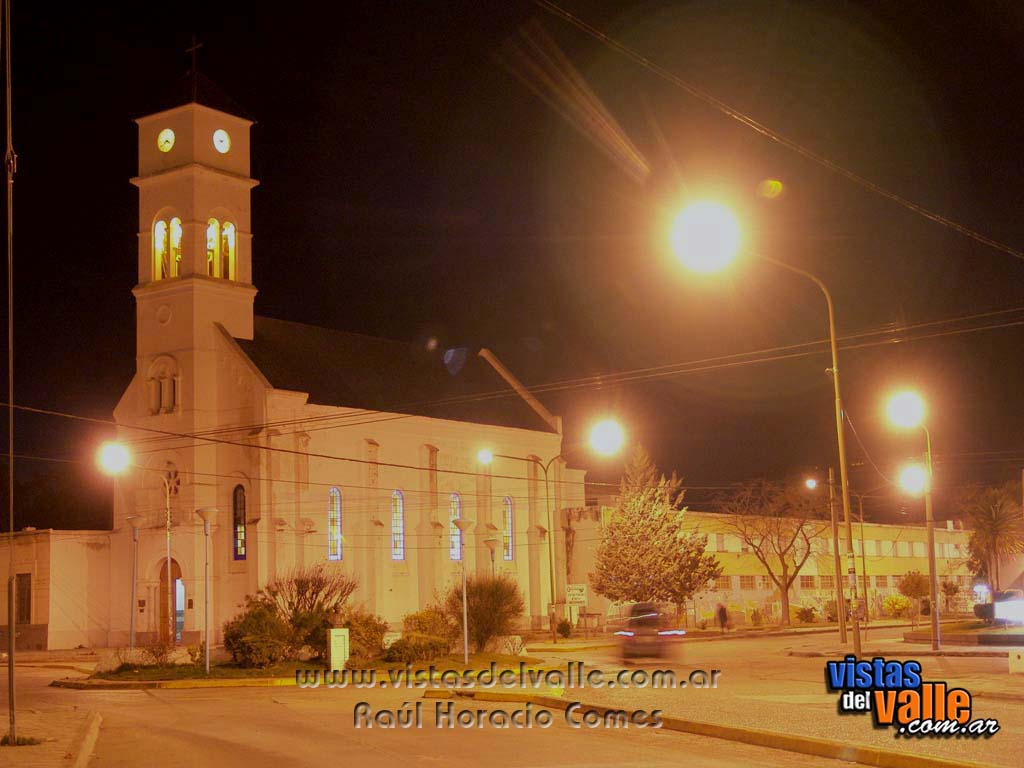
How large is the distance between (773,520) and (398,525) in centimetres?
2419

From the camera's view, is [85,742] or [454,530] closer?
[85,742]

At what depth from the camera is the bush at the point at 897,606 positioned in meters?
73.6

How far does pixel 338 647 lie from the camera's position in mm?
29984

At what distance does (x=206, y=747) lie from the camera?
645 inches

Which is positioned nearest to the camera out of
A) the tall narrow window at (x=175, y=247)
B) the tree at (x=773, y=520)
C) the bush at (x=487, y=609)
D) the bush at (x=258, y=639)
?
the bush at (x=258, y=639)

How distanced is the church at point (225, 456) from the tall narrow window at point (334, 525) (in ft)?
Result: 0.29

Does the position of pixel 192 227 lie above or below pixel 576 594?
above

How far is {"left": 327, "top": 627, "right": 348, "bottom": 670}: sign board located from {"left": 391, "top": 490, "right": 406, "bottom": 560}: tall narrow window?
26329 millimetres

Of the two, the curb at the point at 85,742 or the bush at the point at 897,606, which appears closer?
the curb at the point at 85,742

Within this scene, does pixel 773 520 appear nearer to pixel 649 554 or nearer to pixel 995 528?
pixel 649 554

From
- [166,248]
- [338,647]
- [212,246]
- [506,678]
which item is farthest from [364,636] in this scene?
[166,248]

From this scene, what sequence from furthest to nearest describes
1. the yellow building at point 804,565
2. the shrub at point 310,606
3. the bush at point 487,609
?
1. the yellow building at point 804,565
2. the bush at point 487,609
3. the shrub at point 310,606

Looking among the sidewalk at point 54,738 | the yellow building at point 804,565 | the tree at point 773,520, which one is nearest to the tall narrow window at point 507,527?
the yellow building at point 804,565

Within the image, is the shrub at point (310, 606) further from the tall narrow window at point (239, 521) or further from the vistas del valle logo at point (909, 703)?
the vistas del valle logo at point (909, 703)
